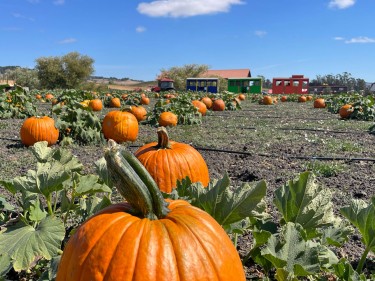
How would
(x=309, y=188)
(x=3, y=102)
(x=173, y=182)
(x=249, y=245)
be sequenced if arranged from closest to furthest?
(x=309, y=188), (x=249, y=245), (x=173, y=182), (x=3, y=102)

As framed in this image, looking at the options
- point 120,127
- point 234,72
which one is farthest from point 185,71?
point 120,127

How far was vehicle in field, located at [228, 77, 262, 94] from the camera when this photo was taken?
47.0 meters

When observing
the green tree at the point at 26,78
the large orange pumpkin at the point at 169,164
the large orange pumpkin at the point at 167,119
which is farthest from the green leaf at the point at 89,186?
the green tree at the point at 26,78

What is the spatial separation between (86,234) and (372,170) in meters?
5.10

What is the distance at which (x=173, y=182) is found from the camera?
3.75 m

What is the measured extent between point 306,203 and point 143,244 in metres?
1.03

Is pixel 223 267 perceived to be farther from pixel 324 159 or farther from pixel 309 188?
pixel 324 159

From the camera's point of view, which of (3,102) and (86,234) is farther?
(3,102)

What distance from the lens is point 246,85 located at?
48.3 metres

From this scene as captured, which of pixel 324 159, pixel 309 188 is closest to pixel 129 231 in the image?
pixel 309 188

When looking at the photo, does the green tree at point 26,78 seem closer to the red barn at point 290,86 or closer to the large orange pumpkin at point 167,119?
the red barn at point 290,86

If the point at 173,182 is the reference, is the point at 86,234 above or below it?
above

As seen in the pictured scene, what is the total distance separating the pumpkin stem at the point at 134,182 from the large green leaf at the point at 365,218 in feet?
3.41

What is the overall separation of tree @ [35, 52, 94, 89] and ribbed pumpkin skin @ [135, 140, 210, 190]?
165ft
